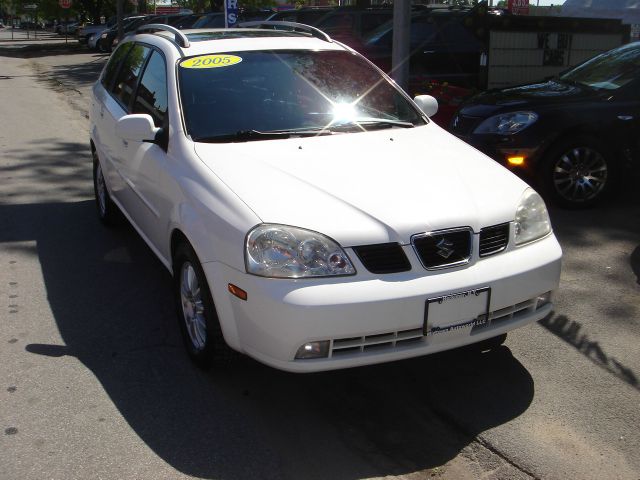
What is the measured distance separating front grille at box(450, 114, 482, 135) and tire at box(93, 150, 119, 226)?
3389 mm

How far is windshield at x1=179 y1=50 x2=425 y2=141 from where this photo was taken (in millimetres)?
4387

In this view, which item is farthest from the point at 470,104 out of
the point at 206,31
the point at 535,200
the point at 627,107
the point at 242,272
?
the point at 242,272

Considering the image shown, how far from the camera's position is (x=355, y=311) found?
3.20 m

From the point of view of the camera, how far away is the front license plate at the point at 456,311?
332 cm

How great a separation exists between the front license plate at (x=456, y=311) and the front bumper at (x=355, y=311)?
12mm

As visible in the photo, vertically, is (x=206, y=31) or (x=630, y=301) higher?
(x=206, y=31)

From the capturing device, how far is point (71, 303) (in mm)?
4961

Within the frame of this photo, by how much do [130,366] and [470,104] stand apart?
16.1ft

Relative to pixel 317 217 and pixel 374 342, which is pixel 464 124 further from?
pixel 374 342

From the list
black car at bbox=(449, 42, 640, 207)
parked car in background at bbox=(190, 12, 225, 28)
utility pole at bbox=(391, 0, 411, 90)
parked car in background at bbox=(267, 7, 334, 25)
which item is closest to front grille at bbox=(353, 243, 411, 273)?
black car at bbox=(449, 42, 640, 207)

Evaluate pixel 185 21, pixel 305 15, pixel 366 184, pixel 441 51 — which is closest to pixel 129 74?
pixel 366 184

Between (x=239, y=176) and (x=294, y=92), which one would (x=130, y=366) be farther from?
(x=294, y=92)

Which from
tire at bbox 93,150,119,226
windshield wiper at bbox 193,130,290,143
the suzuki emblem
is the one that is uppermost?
windshield wiper at bbox 193,130,290,143

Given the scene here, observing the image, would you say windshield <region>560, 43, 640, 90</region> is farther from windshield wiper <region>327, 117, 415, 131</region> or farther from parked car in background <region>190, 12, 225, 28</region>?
parked car in background <region>190, 12, 225, 28</region>
